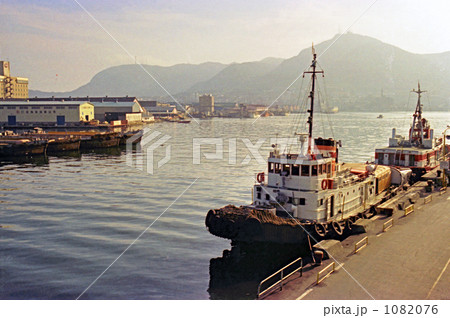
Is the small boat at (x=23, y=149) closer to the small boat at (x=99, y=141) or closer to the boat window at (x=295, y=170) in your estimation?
the small boat at (x=99, y=141)

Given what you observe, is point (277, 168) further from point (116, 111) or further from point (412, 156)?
point (116, 111)

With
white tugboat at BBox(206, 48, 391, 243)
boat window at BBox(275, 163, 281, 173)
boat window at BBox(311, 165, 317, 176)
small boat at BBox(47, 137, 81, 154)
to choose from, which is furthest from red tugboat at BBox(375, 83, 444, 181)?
Result: small boat at BBox(47, 137, 81, 154)

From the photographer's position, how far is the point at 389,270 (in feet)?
53.8

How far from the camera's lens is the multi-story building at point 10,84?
586 ft

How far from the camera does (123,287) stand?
58.9 ft

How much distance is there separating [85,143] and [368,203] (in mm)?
55226

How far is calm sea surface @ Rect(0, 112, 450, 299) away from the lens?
18266 millimetres

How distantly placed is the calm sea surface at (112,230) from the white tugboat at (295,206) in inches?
95.5

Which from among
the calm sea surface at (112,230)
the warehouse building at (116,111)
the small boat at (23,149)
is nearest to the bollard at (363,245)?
the calm sea surface at (112,230)

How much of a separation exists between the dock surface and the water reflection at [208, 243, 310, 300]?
2704 mm

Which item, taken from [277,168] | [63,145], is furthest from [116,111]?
[277,168]

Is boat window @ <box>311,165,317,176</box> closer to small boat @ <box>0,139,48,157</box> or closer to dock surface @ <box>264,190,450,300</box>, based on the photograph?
dock surface @ <box>264,190,450,300</box>

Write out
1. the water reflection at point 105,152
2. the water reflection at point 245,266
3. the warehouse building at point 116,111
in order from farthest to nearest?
the warehouse building at point 116,111
the water reflection at point 105,152
the water reflection at point 245,266
